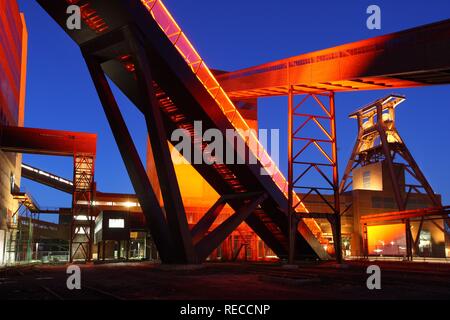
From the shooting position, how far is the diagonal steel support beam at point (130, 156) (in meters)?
21.3

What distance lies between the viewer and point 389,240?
5112cm

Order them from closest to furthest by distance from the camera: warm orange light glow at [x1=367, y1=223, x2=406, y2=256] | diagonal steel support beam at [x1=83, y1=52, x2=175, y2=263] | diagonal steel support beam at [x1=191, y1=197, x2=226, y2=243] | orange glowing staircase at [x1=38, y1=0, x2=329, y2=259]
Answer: orange glowing staircase at [x1=38, y1=0, x2=329, y2=259]
diagonal steel support beam at [x1=83, y1=52, x2=175, y2=263]
diagonal steel support beam at [x1=191, y1=197, x2=226, y2=243]
warm orange light glow at [x1=367, y1=223, x2=406, y2=256]

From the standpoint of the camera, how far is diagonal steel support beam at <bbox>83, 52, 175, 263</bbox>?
69.9ft

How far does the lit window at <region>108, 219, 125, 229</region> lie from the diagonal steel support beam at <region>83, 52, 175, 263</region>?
29327 millimetres

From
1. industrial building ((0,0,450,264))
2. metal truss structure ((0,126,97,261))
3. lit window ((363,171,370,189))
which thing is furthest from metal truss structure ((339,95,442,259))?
metal truss structure ((0,126,97,261))

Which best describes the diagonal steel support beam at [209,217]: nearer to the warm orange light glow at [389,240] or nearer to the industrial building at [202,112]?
the industrial building at [202,112]

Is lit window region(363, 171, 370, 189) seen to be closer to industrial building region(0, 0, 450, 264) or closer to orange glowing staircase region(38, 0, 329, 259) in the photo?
industrial building region(0, 0, 450, 264)

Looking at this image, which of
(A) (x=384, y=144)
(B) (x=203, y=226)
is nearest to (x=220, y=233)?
(B) (x=203, y=226)

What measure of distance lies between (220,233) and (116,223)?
28.1 meters

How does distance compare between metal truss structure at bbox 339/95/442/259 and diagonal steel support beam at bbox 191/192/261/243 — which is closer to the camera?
diagonal steel support beam at bbox 191/192/261/243

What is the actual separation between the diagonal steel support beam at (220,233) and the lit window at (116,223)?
26891mm

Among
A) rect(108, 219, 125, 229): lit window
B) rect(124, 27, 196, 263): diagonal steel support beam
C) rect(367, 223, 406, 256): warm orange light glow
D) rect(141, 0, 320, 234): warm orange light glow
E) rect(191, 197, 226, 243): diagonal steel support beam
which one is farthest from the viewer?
rect(367, 223, 406, 256): warm orange light glow

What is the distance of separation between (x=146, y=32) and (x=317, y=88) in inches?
550
